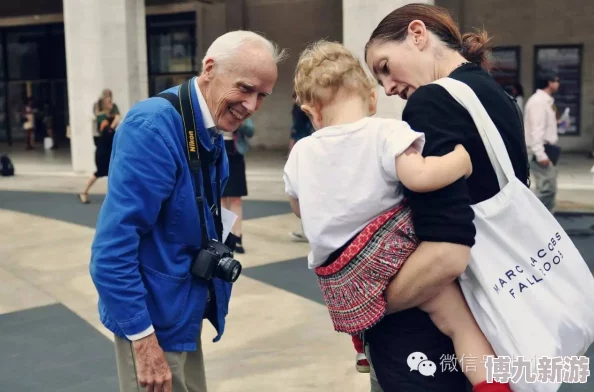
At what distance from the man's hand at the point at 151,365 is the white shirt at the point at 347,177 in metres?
0.61

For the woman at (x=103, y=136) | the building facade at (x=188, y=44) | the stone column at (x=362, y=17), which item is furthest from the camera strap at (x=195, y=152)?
the stone column at (x=362, y=17)

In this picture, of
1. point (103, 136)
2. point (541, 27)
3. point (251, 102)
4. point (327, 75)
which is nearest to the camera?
point (327, 75)

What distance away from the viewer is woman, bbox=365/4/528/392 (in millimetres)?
1713

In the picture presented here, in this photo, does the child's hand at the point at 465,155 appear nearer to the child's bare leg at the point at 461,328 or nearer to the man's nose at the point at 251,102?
the child's bare leg at the point at 461,328

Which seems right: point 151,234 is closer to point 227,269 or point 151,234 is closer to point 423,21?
point 227,269

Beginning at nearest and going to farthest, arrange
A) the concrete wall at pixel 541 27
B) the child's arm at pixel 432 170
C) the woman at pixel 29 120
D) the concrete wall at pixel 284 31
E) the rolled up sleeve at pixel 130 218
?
the child's arm at pixel 432 170, the rolled up sleeve at pixel 130 218, the concrete wall at pixel 541 27, the concrete wall at pixel 284 31, the woman at pixel 29 120

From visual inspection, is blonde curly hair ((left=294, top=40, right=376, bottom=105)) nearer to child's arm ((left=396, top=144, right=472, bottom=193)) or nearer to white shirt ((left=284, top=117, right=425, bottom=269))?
white shirt ((left=284, top=117, right=425, bottom=269))

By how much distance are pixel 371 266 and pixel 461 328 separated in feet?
0.94

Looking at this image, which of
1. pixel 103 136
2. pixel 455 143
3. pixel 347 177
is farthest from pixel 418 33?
pixel 103 136

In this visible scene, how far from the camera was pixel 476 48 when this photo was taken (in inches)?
80.9

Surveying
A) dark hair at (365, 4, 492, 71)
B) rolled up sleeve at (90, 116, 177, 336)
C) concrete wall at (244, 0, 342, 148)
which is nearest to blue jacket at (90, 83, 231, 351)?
rolled up sleeve at (90, 116, 177, 336)

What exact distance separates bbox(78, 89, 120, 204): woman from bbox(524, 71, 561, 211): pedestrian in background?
6.36 metres

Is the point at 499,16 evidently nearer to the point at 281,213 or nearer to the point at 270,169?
the point at 270,169

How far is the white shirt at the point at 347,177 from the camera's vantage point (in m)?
1.77
